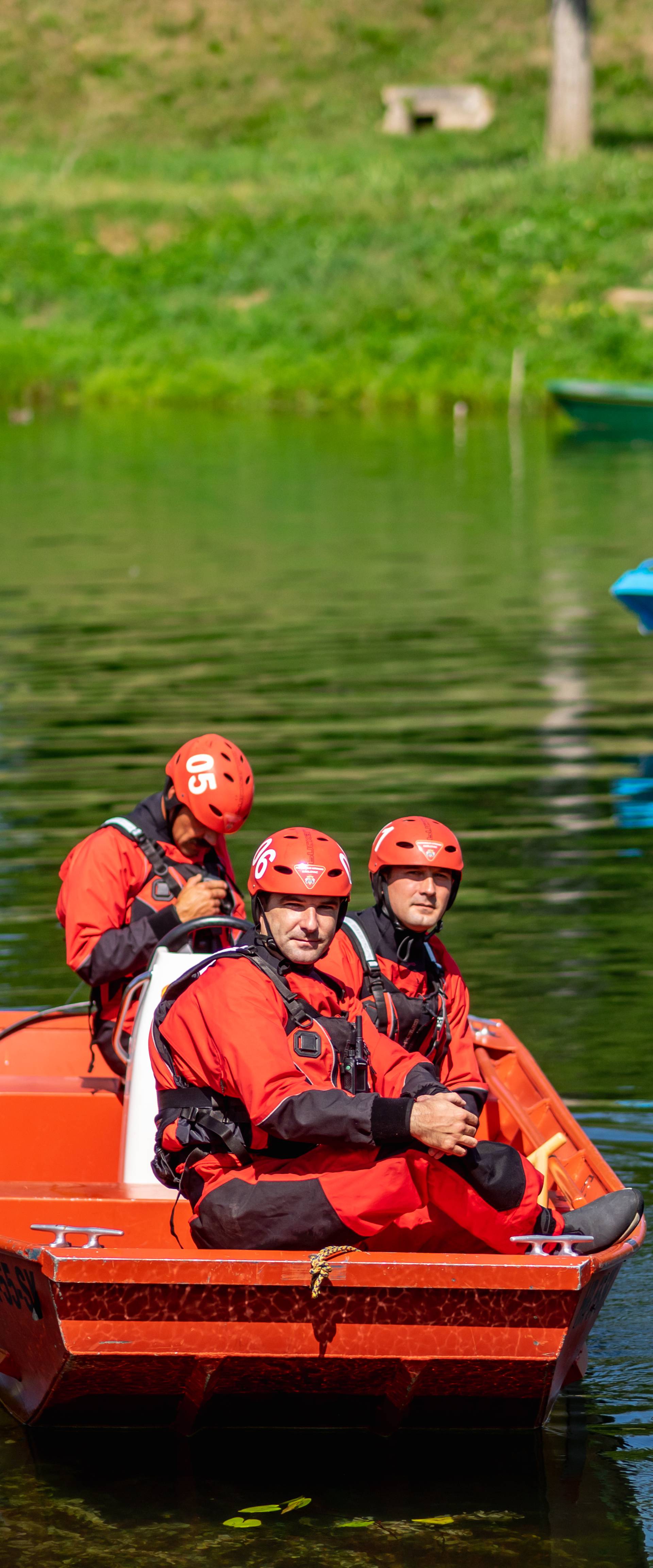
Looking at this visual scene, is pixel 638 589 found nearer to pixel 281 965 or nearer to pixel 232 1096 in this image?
pixel 281 965

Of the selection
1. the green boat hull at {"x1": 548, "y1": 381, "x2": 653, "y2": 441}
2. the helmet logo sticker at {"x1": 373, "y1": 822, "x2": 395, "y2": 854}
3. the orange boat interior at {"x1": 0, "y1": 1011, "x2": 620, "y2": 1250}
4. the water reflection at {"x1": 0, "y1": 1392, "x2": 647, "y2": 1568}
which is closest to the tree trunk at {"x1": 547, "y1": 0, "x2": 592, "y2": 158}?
the green boat hull at {"x1": 548, "y1": 381, "x2": 653, "y2": 441}

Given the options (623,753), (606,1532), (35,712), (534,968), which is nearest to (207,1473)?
(606,1532)

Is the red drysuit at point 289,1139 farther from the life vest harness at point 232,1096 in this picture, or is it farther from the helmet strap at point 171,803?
the helmet strap at point 171,803

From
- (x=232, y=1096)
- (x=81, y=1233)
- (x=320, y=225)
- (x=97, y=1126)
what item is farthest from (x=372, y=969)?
(x=320, y=225)

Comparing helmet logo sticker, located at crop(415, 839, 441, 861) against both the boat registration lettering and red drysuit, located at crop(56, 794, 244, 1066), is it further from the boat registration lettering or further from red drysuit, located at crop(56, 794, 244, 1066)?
the boat registration lettering

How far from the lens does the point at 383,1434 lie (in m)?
6.01

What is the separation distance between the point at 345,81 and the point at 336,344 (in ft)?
65.6

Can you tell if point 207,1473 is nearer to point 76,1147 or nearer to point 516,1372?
point 516,1372

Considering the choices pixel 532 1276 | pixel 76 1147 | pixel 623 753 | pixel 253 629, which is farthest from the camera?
pixel 253 629

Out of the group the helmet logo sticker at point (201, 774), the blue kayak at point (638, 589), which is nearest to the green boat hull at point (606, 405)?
the blue kayak at point (638, 589)

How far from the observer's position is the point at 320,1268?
18.0 feet

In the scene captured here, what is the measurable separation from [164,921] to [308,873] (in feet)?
6.25

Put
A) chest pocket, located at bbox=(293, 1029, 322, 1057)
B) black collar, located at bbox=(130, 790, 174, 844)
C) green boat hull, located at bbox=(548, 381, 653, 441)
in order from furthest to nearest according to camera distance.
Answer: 1. green boat hull, located at bbox=(548, 381, 653, 441)
2. black collar, located at bbox=(130, 790, 174, 844)
3. chest pocket, located at bbox=(293, 1029, 322, 1057)

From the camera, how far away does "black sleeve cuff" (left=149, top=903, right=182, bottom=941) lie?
760 cm
